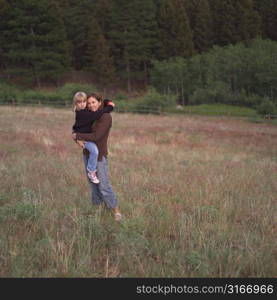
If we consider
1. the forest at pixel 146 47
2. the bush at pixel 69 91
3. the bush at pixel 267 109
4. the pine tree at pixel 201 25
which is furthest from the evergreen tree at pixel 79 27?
the bush at pixel 267 109

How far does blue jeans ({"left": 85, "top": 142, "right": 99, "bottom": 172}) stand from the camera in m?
5.04

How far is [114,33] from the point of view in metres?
51.7

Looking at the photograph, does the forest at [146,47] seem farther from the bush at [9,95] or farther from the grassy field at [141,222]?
the grassy field at [141,222]

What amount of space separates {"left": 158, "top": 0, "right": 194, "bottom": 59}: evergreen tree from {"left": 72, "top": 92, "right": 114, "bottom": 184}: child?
48631mm

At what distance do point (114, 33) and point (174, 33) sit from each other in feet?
30.6

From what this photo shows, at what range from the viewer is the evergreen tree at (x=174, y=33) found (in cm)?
5147

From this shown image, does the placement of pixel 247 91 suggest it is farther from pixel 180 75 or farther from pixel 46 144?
pixel 46 144

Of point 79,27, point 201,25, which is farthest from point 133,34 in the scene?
point 201,25

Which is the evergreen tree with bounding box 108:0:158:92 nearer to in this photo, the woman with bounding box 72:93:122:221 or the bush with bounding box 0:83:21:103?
the bush with bounding box 0:83:21:103

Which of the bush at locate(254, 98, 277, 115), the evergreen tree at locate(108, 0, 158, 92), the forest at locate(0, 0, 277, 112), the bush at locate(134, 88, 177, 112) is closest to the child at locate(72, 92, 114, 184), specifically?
the bush at locate(134, 88, 177, 112)

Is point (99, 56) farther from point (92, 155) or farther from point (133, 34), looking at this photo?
point (92, 155)

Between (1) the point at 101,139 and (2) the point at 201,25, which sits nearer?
(1) the point at 101,139
